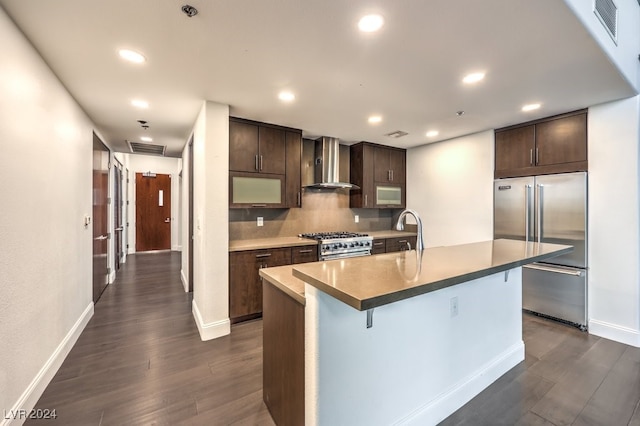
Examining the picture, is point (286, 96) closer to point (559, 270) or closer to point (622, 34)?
point (622, 34)

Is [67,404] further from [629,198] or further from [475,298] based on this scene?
[629,198]

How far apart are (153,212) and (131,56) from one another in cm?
703

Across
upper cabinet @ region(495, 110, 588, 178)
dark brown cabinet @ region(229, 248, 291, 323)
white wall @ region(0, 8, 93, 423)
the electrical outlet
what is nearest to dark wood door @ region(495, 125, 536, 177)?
upper cabinet @ region(495, 110, 588, 178)

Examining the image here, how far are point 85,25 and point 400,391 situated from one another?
9.48 feet

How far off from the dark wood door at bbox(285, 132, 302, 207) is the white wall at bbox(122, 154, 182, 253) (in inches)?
199

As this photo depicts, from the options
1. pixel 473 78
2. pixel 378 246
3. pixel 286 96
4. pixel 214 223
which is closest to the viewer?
pixel 473 78

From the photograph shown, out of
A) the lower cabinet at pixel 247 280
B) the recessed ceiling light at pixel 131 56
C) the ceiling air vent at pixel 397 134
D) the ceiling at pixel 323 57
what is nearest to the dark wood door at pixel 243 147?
the ceiling at pixel 323 57

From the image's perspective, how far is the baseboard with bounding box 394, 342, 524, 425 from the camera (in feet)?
5.51

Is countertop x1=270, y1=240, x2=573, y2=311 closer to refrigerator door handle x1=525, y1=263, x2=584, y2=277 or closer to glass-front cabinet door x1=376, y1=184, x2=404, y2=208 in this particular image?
refrigerator door handle x1=525, y1=263, x2=584, y2=277

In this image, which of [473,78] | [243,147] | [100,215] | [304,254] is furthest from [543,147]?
[100,215]

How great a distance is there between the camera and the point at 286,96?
2.73 metres

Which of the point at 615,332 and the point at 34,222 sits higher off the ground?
the point at 34,222

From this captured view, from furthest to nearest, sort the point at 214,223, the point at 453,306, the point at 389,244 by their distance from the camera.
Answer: the point at 389,244, the point at 214,223, the point at 453,306

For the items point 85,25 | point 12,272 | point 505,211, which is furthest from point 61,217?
point 505,211
